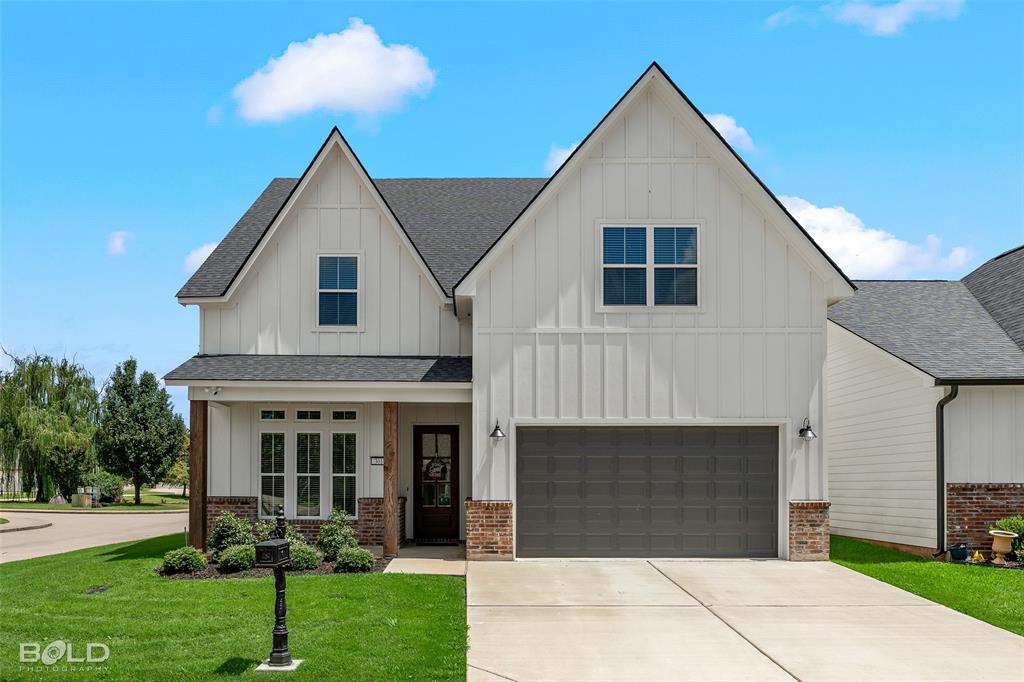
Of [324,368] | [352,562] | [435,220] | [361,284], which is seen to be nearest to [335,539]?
[352,562]

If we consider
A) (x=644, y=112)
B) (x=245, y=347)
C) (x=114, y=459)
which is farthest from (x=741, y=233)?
(x=114, y=459)

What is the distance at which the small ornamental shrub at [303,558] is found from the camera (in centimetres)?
1441

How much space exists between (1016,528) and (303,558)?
1201 cm

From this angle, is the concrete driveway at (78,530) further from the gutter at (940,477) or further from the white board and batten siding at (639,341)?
the gutter at (940,477)

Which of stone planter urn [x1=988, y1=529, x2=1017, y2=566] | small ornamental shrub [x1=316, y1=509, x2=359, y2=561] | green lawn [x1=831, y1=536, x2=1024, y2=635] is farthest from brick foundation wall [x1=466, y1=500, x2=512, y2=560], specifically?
stone planter urn [x1=988, y1=529, x2=1017, y2=566]

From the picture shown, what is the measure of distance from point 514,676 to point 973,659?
4762 mm

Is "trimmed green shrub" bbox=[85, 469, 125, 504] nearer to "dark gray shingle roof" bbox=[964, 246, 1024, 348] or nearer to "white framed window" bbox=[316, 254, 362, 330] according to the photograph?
"white framed window" bbox=[316, 254, 362, 330]

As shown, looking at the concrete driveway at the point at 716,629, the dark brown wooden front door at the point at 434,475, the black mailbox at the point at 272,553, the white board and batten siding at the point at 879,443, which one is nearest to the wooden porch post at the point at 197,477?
the dark brown wooden front door at the point at 434,475

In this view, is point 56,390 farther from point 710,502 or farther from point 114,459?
point 710,502

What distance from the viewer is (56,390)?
40906 mm

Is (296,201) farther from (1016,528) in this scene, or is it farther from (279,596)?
(1016,528)

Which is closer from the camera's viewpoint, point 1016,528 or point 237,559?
point 237,559

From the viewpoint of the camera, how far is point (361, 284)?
1775 cm

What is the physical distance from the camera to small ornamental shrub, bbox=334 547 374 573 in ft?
47.1
